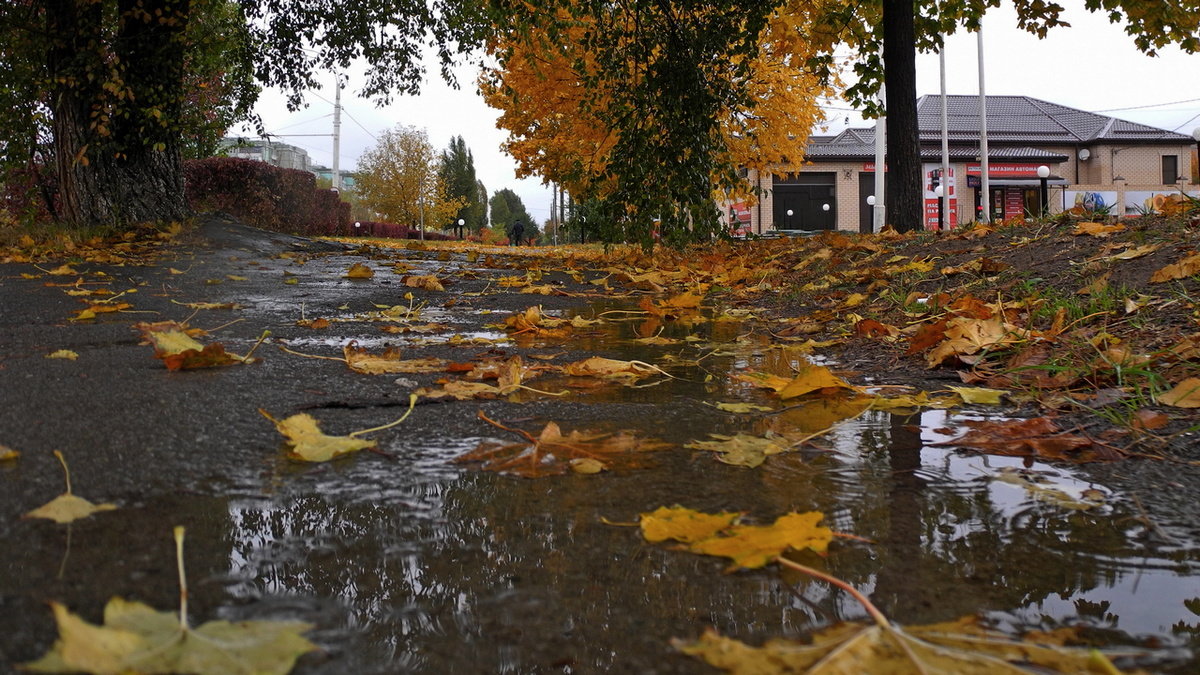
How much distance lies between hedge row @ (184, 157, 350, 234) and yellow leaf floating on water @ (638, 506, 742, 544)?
15.0 m

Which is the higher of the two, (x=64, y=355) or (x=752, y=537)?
(x=64, y=355)

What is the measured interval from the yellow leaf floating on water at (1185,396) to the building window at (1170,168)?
50522 mm

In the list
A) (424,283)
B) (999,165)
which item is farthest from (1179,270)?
(999,165)

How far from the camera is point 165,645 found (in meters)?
0.70

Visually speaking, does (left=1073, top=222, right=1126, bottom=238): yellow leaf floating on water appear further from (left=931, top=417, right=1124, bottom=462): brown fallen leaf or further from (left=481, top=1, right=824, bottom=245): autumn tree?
(left=931, top=417, right=1124, bottom=462): brown fallen leaf

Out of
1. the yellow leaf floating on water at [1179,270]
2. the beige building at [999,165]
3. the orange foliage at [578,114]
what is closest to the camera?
the yellow leaf floating on water at [1179,270]

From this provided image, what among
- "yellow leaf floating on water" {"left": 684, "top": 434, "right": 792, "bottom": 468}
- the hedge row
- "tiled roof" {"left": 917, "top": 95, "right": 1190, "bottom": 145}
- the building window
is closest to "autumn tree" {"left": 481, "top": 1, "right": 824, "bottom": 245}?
"yellow leaf floating on water" {"left": 684, "top": 434, "right": 792, "bottom": 468}

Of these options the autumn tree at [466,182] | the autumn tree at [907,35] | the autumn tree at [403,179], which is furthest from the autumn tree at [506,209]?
the autumn tree at [907,35]

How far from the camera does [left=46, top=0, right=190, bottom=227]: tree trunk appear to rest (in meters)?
7.52

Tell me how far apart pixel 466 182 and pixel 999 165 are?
58677mm

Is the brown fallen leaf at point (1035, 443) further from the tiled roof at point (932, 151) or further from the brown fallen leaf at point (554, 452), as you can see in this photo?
the tiled roof at point (932, 151)

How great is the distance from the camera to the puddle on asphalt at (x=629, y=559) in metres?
0.80

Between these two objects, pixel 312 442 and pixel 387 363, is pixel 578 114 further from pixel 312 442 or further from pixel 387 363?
pixel 312 442

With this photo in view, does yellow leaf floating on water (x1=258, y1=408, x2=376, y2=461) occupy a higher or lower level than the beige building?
lower
